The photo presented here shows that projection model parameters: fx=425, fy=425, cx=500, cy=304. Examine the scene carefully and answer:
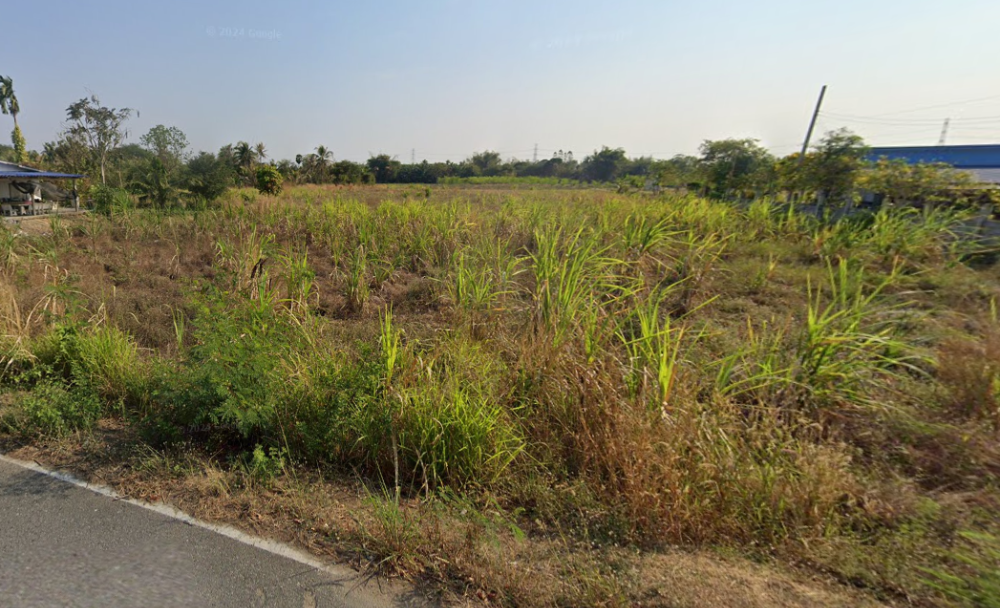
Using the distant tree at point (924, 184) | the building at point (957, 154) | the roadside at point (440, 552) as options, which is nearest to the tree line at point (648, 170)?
the distant tree at point (924, 184)

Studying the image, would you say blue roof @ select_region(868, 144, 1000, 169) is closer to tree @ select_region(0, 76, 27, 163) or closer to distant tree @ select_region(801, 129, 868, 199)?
distant tree @ select_region(801, 129, 868, 199)

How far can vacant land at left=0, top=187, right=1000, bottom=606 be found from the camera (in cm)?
185

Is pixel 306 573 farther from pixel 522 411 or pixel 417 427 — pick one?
pixel 522 411

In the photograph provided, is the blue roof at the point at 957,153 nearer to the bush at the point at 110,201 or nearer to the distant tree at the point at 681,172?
the distant tree at the point at 681,172

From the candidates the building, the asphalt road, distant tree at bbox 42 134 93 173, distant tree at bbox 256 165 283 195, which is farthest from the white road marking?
distant tree at bbox 42 134 93 173

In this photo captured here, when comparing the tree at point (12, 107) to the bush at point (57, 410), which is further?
the tree at point (12, 107)

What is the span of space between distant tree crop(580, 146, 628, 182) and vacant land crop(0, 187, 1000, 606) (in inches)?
2244

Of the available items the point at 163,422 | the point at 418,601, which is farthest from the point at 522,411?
the point at 163,422

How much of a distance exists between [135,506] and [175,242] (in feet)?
23.6

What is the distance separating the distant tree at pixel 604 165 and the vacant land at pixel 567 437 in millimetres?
56999

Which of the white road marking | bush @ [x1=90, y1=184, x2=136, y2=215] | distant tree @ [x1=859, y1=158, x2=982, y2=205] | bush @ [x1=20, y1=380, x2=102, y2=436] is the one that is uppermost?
distant tree @ [x1=859, y1=158, x2=982, y2=205]

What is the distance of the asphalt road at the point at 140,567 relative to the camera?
5.60 ft

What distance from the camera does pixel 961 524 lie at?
1947mm

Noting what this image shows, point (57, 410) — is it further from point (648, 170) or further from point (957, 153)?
point (957, 153)
